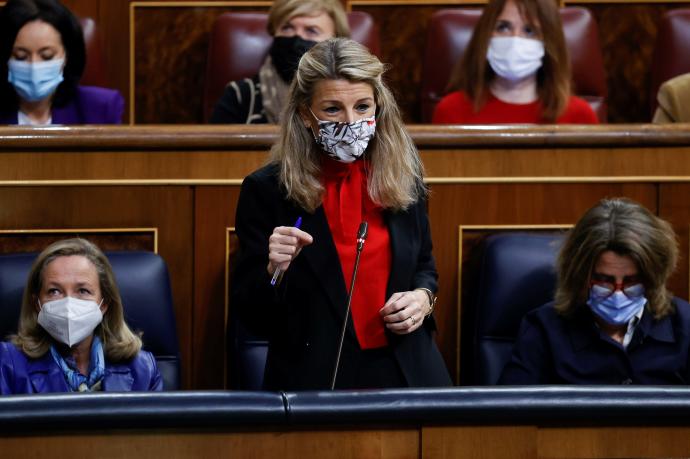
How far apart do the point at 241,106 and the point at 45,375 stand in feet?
1.76

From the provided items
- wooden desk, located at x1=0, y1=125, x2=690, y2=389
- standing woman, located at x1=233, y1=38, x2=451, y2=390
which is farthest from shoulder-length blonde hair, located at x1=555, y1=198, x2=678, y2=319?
standing woman, located at x1=233, y1=38, x2=451, y2=390

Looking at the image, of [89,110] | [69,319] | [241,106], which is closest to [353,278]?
[69,319]

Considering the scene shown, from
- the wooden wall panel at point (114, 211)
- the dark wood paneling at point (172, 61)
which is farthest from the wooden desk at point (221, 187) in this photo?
the dark wood paneling at point (172, 61)

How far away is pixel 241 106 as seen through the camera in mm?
1660

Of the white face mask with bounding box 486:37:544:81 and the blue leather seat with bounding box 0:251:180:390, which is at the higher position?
the white face mask with bounding box 486:37:544:81

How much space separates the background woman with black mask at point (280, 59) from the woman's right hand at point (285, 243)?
0.65m

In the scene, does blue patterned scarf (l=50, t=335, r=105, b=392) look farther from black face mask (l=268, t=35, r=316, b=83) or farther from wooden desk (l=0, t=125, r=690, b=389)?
black face mask (l=268, t=35, r=316, b=83)

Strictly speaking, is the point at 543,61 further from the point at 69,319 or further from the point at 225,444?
the point at 225,444

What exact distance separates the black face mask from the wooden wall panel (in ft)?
0.99

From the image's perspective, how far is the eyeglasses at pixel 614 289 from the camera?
1302 mm

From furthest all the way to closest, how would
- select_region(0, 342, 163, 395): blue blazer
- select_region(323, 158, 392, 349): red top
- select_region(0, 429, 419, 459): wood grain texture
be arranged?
1. select_region(0, 342, 163, 395): blue blazer
2. select_region(323, 158, 392, 349): red top
3. select_region(0, 429, 419, 459): wood grain texture

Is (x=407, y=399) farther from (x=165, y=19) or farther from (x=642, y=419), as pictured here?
(x=165, y=19)

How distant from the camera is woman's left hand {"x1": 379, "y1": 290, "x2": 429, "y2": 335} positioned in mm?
1062

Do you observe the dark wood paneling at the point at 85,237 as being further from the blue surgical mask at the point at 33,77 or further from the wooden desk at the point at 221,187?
the blue surgical mask at the point at 33,77
